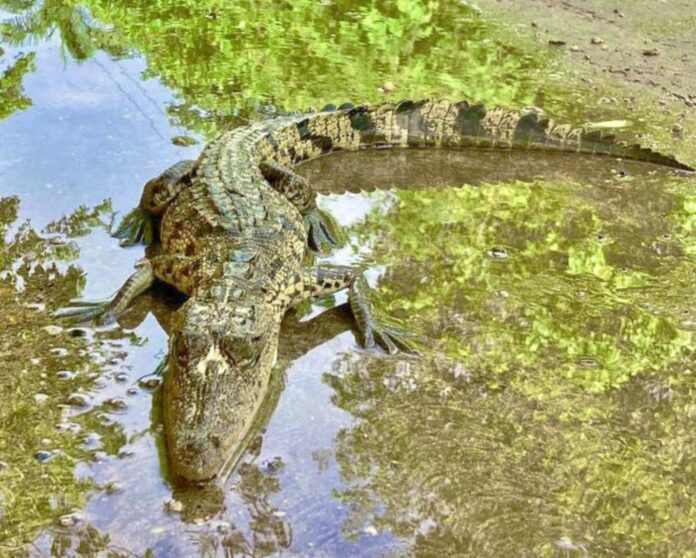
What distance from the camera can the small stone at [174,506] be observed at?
→ 2.93 m

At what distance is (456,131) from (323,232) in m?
1.67

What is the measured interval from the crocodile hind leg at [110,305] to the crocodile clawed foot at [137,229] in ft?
1.77

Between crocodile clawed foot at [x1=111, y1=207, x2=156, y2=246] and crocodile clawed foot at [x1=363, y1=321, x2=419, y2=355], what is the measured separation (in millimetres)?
1388

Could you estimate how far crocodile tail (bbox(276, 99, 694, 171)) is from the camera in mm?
6012

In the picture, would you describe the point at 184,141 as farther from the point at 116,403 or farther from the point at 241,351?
the point at 241,351

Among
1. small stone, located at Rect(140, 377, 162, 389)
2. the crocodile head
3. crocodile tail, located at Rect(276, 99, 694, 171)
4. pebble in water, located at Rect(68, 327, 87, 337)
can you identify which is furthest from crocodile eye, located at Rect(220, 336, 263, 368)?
crocodile tail, located at Rect(276, 99, 694, 171)

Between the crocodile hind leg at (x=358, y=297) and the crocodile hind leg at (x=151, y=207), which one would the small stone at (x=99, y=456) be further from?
the crocodile hind leg at (x=151, y=207)

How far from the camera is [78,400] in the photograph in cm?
344

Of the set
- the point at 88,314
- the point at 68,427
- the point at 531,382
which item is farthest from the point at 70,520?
the point at 531,382

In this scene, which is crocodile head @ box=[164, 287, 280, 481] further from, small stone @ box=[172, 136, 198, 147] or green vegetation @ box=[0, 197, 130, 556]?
small stone @ box=[172, 136, 198, 147]

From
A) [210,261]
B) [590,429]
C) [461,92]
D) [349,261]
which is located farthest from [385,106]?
[590,429]

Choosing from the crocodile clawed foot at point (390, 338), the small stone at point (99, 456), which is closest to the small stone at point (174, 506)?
the small stone at point (99, 456)

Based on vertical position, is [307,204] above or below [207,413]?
below

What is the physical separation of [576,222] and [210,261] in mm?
2335
